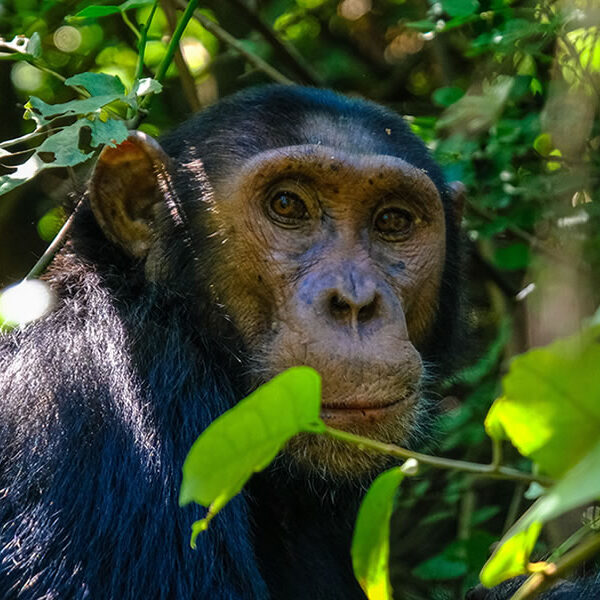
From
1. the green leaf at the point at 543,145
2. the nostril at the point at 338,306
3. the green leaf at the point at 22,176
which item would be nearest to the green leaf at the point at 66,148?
the green leaf at the point at 22,176

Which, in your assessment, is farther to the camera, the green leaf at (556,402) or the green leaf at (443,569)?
the green leaf at (443,569)

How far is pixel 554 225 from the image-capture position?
19.3ft

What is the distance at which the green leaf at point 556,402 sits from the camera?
1562 mm

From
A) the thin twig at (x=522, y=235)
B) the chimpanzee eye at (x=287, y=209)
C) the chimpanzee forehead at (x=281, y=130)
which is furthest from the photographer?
the thin twig at (x=522, y=235)

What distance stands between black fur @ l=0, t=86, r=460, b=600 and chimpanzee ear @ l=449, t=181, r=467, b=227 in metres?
0.28

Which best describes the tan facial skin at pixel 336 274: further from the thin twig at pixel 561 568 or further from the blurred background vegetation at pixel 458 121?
the thin twig at pixel 561 568

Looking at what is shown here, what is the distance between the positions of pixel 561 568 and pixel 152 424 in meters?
2.35

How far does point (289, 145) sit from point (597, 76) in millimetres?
1864

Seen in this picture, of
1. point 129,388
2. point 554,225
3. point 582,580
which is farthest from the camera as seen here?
point 554,225

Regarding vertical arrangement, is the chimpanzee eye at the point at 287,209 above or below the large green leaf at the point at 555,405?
below

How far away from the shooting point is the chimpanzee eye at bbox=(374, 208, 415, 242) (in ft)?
16.2

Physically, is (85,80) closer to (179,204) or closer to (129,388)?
(179,204)

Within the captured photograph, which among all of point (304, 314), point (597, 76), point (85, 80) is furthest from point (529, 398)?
point (597, 76)

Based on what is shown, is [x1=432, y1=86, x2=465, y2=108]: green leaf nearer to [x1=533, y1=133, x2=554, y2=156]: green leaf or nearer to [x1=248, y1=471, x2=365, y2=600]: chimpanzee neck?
[x1=533, y1=133, x2=554, y2=156]: green leaf
